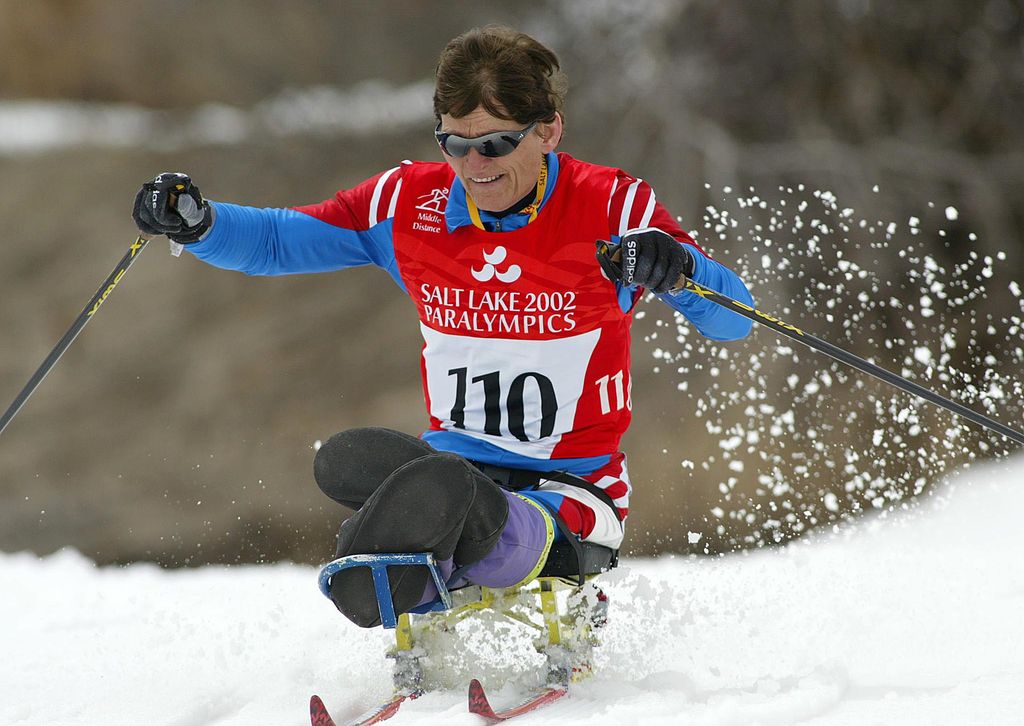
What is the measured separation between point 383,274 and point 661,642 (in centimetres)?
588

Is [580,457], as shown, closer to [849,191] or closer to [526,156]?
[526,156]

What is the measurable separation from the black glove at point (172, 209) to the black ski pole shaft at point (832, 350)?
103cm

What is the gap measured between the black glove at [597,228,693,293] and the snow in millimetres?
786

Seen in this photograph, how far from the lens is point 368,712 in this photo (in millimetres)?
2186

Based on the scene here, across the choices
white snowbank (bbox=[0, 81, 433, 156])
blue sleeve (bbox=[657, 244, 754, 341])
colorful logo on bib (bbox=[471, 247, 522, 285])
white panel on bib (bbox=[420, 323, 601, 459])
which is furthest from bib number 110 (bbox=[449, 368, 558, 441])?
white snowbank (bbox=[0, 81, 433, 156])

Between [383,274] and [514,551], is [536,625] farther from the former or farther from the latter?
[383,274]

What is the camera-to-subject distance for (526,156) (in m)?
2.14

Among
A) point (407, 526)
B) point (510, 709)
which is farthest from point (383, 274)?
point (407, 526)

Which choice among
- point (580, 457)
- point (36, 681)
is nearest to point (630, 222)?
point (580, 457)

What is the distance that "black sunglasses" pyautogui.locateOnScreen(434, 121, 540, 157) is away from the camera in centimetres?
208

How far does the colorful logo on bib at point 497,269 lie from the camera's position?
2.22 metres

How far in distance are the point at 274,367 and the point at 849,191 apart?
13.9ft

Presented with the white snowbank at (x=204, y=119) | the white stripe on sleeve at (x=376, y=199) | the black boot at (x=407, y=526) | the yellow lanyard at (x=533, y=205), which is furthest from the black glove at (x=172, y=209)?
the white snowbank at (x=204, y=119)

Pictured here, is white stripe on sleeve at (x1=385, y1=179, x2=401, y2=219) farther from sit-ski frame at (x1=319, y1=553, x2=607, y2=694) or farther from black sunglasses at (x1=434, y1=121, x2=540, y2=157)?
sit-ski frame at (x1=319, y1=553, x2=607, y2=694)
